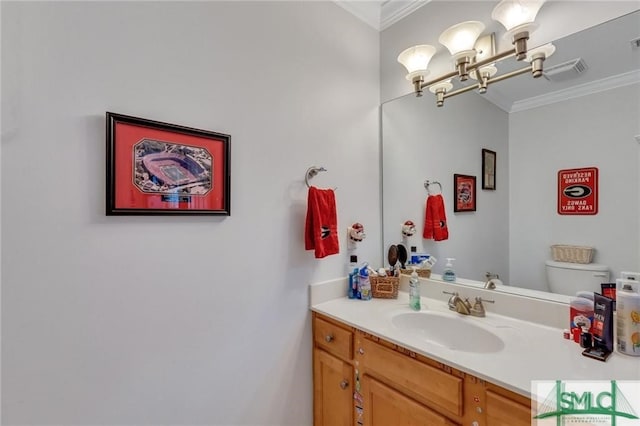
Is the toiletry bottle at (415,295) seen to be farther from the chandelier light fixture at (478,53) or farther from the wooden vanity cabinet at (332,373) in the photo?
the chandelier light fixture at (478,53)

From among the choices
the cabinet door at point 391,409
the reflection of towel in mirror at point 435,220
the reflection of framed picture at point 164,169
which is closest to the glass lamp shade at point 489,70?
the reflection of towel in mirror at point 435,220

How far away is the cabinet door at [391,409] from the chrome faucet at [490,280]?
0.68 metres

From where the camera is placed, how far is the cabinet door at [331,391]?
54.2 inches

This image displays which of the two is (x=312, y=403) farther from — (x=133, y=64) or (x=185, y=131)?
(x=133, y=64)

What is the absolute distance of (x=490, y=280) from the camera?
4.83 feet

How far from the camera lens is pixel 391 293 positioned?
1680 millimetres

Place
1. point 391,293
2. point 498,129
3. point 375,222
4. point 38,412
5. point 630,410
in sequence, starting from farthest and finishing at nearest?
point 375,222, point 391,293, point 498,129, point 38,412, point 630,410

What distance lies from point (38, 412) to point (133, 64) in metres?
1.17

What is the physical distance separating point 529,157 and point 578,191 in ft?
0.82

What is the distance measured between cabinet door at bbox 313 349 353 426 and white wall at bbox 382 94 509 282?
2.58ft

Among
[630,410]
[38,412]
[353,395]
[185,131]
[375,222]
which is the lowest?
[353,395]

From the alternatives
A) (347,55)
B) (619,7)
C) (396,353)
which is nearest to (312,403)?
(396,353)

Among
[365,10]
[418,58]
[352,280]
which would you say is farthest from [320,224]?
[365,10]

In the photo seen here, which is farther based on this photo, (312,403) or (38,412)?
(312,403)
